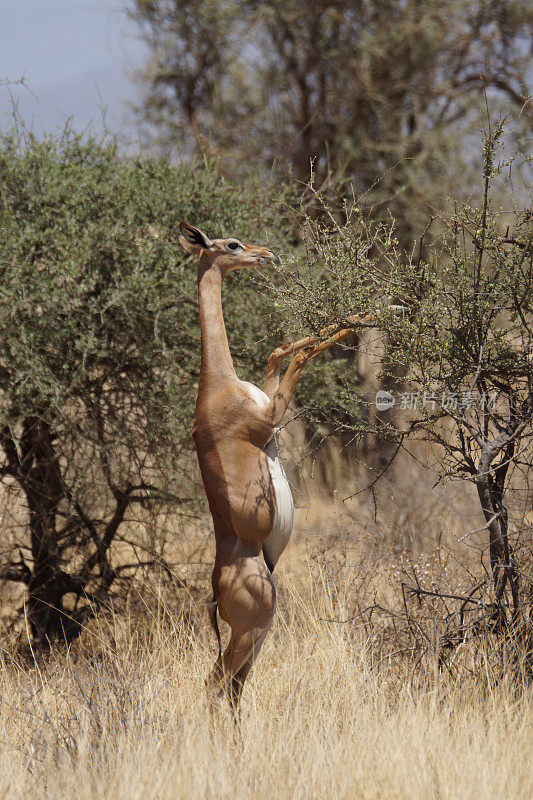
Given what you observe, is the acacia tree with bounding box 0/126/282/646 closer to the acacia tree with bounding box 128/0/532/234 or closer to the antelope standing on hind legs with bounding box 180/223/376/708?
the antelope standing on hind legs with bounding box 180/223/376/708

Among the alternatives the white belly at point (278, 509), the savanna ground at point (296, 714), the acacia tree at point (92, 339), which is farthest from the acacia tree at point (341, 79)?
the white belly at point (278, 509)

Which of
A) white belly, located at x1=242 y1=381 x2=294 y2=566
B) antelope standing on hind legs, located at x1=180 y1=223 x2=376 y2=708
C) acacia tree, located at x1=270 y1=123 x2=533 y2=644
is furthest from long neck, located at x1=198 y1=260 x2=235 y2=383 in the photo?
acacia tree, located at x1=270 y1=123 x2=533 y2=644

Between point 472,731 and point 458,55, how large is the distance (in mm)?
9897

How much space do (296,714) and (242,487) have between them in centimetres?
116

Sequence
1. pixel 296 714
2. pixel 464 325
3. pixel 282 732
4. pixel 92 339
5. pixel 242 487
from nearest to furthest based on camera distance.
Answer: pixel 282 732
pixel 242 487
pixel 296 714
pixel 464 325
pixel 92 339

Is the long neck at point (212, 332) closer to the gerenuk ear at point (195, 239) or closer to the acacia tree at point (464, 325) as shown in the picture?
the gerenuk ear at point (195, 239)

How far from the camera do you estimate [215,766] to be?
353cm

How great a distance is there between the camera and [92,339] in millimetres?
5824

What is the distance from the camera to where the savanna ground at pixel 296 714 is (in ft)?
11.3

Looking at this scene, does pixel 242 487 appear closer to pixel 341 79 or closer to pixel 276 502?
pixel 276 502

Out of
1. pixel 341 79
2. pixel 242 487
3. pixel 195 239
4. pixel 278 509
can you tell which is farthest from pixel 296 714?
pixel 341 79

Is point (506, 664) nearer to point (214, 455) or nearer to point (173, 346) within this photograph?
point (214, 455)

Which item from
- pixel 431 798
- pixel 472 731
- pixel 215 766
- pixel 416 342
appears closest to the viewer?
pixel 431 798

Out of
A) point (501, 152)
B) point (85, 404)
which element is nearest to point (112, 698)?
point (85, 404)
